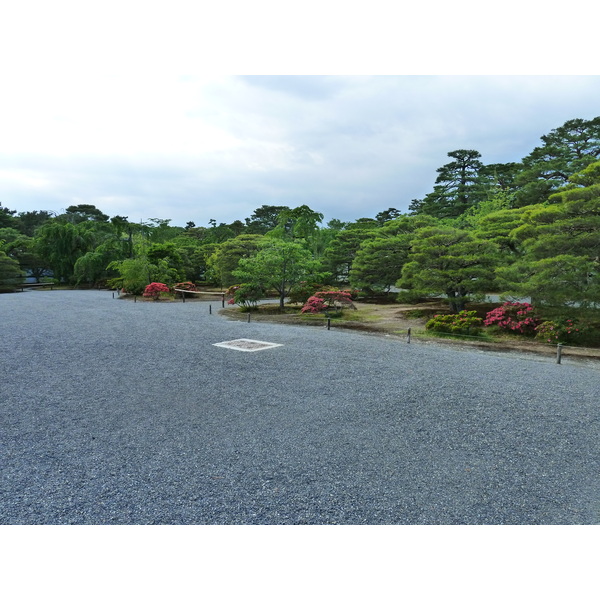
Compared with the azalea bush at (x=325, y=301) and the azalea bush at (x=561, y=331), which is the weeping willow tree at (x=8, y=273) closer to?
the azalea bush at (x=325, y=301)

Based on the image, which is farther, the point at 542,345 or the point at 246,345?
the point at 246,345

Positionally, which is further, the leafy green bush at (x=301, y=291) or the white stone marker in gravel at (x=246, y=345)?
the leafy green bush at (x=301, y=291)

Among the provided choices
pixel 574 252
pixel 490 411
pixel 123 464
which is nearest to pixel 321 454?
pixel 123 464

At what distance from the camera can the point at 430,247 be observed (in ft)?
36.9

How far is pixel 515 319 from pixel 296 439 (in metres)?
7.70

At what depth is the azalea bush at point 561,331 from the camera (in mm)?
7652

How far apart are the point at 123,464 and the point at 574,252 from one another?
910 centimetres

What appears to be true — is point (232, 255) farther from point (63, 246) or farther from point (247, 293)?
point (63, 246)

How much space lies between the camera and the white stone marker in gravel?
7.38m

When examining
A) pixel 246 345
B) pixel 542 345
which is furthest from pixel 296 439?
pixel 542 345

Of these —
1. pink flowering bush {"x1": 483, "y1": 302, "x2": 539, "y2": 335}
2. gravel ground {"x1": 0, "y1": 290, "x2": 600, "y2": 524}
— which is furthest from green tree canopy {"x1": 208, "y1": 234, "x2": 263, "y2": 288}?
gravel ground {"x1": 0, "y1": 290, "x2": 600, "y2": 524}

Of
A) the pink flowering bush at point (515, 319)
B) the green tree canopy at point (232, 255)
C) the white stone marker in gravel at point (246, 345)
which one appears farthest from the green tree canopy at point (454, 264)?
the green tree canopy at point (232, 255)

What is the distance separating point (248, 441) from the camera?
347 cm

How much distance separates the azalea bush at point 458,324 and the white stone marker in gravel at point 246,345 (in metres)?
4.28
